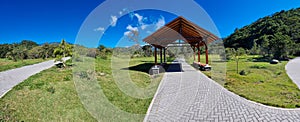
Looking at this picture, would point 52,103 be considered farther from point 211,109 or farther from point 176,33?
point 176,33

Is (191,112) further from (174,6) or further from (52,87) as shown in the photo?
(174,6)

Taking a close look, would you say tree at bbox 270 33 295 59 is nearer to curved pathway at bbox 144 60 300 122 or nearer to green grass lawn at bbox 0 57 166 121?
curved pathway at bbox 144 60 300 122

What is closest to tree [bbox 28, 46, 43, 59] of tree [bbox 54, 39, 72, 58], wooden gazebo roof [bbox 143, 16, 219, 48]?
tree [bbox 54, 39, 72, 58]

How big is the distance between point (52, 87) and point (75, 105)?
1.37 m

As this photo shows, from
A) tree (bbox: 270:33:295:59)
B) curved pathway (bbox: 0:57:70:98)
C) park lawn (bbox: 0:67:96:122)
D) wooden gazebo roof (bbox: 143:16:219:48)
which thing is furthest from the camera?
tree (bbox: 270:33:295:59)

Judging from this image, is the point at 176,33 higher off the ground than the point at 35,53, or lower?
higher

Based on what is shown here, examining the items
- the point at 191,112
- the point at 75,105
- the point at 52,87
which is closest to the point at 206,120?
the point at 191,112

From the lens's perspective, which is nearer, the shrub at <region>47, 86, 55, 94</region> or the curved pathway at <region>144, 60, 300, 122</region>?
the curved pathway at <region>144, 60, 300, 122</region>

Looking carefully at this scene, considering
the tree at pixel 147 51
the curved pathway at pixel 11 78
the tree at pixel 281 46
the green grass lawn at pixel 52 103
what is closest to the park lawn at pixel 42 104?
the green grass lawn at pixel 52 103

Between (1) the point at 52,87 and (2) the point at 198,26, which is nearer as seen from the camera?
(1) the point at 52,87

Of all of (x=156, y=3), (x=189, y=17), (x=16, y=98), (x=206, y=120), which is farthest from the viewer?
(x=189, y=17)

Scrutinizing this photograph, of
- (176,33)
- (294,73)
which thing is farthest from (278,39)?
(176,33)

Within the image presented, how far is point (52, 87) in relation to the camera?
4660mm

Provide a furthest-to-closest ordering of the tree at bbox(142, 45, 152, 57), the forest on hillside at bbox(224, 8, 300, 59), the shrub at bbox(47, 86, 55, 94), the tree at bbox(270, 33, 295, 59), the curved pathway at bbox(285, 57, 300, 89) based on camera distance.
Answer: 1. the tree at bbox(142, 45, 152, 57)
2. the forest on hillside at bbox(224, 8, 300, 59)
3. the tree at bbox(270, 33, 295, 59)
4. the curved pathway at bbox(285, 57, 300, 89)
5. the shrub at bbox(47, 86, 55, 94)
